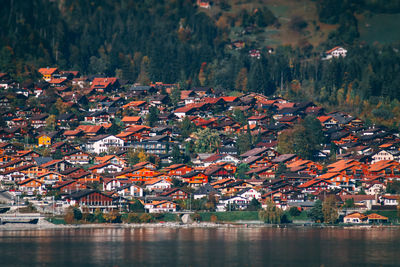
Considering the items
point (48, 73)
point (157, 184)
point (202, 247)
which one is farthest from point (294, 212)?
point (48, 73)

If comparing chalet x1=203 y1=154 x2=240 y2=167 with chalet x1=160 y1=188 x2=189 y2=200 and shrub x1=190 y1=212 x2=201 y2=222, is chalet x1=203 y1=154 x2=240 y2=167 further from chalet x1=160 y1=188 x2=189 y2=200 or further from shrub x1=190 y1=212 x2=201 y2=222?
shrub x1=190 y1=212 x2=201 y2=222

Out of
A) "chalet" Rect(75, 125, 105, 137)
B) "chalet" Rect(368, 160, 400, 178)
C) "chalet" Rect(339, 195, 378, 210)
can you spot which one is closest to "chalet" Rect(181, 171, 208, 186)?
"chalet" Rect(339, 195, 378, 210)

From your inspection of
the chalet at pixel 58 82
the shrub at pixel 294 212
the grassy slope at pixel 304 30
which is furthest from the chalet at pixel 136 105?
the shrub at pixel 294 212

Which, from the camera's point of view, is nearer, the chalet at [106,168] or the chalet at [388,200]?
the chalet at [388,200]

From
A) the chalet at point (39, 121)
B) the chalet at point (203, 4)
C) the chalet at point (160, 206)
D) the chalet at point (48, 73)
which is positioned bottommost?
the chalet at point (160, 206)

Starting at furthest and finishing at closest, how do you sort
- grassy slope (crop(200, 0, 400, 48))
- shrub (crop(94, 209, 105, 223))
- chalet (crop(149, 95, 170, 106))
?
grassy slope (crop(200, 0, 400, 48)) < chalet (crop(149, 95, 170, 106)) < shrub (crop(94, 209, 105, 223))

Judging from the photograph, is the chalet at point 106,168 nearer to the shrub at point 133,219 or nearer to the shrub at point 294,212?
the shrub at point 133,219

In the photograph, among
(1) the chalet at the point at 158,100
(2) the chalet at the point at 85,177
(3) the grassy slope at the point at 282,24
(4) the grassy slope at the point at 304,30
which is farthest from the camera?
(4) the grassy slope at the point at 304,30
